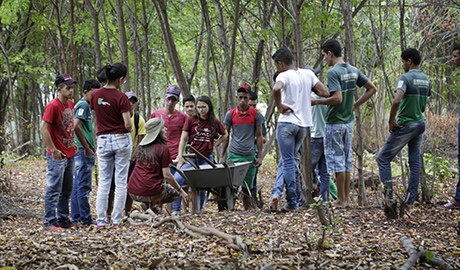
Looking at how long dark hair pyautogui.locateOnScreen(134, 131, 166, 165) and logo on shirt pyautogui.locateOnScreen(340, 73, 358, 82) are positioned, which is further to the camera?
long dark hair pyautogui.locateOnScreen(134, 131, 166, 165)

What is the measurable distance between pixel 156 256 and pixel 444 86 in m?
19.1

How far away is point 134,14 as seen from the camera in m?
15.0

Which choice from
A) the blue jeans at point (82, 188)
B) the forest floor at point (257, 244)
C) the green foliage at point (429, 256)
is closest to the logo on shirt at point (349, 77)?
the forest floor at point (257, 244)

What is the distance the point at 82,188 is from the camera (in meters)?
8.49

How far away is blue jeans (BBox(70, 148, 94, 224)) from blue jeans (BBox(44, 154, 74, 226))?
0.95ft

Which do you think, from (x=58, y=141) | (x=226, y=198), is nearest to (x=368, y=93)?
(x=226, y=198)

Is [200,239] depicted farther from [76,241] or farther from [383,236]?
[383,236]

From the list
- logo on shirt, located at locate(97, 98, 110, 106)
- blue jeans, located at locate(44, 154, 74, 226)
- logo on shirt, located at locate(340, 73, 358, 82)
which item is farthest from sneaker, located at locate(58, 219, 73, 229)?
logo on shirt, located at locate(340, 73, 358, 82)

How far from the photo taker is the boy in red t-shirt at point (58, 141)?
7.62 metres

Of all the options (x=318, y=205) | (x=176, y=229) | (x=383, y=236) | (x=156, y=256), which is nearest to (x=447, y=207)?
(x=383, y=236)

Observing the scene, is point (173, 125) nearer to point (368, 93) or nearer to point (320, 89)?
point (320, 89)

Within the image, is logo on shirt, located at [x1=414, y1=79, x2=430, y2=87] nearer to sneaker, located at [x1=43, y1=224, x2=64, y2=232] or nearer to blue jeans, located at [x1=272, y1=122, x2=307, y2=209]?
blue jeans, located at [x1=272, y1=122, x2=307, y2=209]

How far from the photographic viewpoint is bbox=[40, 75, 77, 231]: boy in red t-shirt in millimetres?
7617

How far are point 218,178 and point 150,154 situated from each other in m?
0.98
